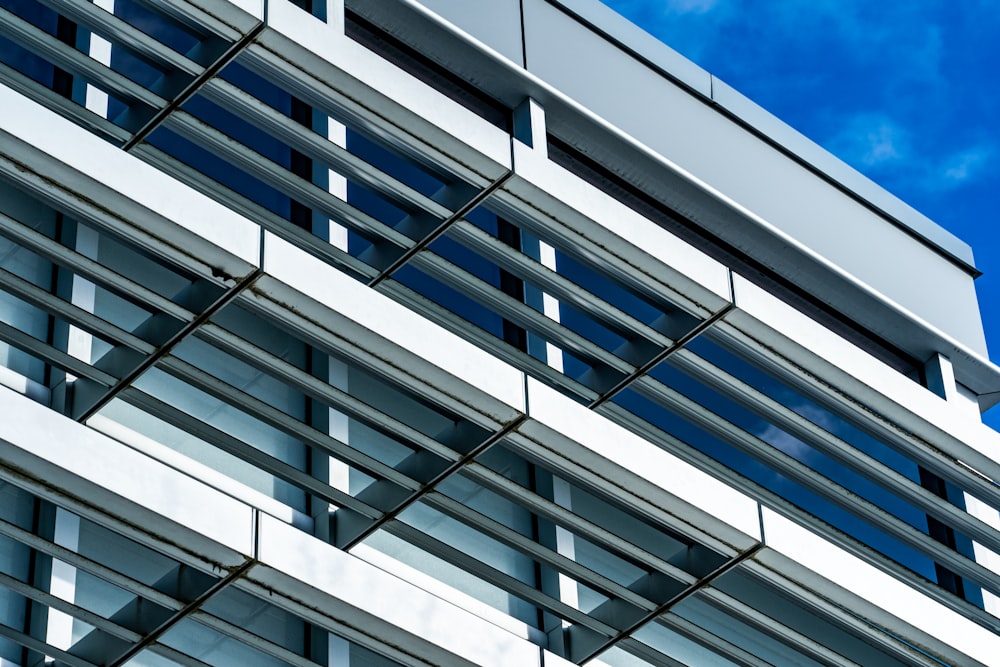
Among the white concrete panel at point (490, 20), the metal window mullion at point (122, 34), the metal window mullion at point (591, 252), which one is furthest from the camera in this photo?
the white concrete panel at point (490, 20)

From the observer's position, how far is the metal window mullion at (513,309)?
10.0 metres

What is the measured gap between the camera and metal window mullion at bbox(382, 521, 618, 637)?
998cm

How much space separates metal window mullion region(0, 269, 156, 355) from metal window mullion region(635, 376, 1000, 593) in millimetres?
2645

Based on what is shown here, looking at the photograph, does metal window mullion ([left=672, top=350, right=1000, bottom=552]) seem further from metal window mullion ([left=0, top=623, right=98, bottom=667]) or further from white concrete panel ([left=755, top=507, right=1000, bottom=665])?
metal window mullion ([left=0, top=623, right=98, bottom=667])

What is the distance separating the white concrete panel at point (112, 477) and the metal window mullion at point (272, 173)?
1732 mm

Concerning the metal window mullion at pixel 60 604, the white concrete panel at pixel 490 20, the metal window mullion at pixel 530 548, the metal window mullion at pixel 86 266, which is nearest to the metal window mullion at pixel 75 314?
the metal window mullion at pixel 86 266

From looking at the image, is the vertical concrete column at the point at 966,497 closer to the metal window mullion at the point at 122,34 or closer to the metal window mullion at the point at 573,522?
the metal window mullion at the point at 573,522

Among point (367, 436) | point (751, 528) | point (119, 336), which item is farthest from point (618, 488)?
point (119, 336)

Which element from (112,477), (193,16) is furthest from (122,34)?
(112,477)

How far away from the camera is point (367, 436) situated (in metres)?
10.7

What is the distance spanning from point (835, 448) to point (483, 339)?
1954mm

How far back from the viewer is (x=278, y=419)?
934cm

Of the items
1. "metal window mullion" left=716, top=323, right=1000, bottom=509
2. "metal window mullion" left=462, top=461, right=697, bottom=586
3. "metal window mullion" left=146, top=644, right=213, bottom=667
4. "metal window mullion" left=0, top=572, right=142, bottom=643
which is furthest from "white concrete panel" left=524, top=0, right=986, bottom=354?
"metal window mullion" left=0, top=572, right=142, bottom=643

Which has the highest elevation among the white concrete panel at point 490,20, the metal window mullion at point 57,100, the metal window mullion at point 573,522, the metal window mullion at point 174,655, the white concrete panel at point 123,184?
the white concrete panel at point 490,20
